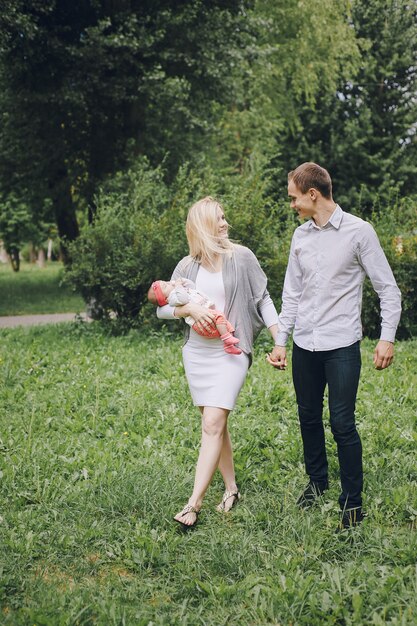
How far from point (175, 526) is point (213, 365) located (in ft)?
3.35

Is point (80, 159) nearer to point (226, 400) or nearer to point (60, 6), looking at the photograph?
point (60, 6)

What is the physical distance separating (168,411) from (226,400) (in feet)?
8.12

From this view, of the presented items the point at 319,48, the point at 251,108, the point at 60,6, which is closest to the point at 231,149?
the point at 251,108

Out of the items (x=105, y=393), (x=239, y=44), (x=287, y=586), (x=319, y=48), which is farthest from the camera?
(x=319, y=48)

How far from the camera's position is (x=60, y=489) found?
16.4 ft

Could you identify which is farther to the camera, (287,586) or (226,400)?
(226,400)

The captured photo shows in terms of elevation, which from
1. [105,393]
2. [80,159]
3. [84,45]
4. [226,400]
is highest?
[84,45]

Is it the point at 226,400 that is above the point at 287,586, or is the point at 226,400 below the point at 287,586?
above

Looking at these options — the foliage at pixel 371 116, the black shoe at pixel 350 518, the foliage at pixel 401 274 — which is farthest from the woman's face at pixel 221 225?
the foliage at pixel 371 116

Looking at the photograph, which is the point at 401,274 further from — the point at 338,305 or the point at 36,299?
the point at 36,299

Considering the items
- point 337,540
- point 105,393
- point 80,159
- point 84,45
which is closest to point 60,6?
Result: point 84,45

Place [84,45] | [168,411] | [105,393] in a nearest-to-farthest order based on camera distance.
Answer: [168,411]
[105,393]
[84,45]

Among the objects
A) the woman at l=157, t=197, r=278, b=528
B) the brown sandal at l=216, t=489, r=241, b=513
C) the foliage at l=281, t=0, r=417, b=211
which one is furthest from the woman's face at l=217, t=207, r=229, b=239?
the foliage at l=281, t=0, r=417, b=211

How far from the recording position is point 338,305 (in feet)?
13.8
